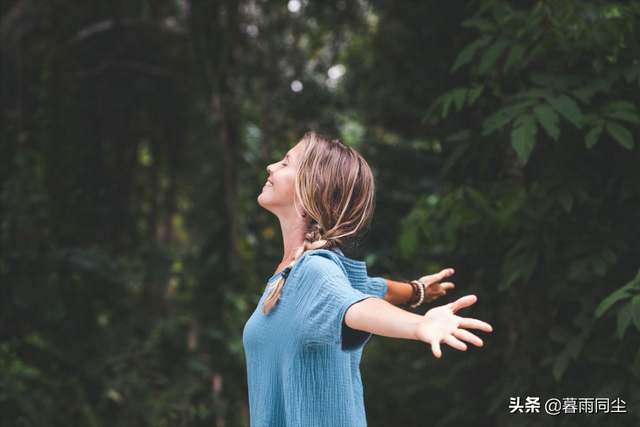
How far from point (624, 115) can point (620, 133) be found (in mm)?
59

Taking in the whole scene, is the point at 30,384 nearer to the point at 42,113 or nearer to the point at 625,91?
the point at 42,113

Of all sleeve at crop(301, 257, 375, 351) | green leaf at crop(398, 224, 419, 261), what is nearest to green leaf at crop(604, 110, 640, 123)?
green leaf at crop(398, 224, 419, 261)

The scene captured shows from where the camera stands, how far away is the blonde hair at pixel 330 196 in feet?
4.50

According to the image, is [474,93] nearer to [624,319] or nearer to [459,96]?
[459,96]

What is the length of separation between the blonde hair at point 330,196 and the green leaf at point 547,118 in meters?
0.78

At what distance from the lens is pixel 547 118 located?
1951 millimetres

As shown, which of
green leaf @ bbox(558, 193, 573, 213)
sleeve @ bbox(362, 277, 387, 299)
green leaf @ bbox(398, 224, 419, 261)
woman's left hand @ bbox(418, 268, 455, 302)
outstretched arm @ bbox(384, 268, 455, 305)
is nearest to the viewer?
sleeve @ bbox(362, 277, 387, 299)

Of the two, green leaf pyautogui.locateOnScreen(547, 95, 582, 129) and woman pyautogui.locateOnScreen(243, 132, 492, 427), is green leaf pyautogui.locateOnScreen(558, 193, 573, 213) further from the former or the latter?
woman pyautogui.locateOnScreen(243, 132, 492, 427)

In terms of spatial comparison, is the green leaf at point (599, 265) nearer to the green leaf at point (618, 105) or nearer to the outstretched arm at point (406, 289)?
the green leaf at point (618, 105)

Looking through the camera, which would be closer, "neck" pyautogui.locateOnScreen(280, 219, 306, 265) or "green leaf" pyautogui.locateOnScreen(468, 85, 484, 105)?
"neck" pyautogui.locateOnScreen(280, 219, 306, 265)

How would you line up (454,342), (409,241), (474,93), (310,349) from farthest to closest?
(409,241) < (474,93) < (310,349) < (454,342)

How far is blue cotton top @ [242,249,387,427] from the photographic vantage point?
1.22 meters

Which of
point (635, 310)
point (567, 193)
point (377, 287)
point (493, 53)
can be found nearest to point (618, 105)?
point (567, 193)

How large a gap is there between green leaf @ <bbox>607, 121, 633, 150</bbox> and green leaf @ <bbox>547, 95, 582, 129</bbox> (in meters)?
0.09
